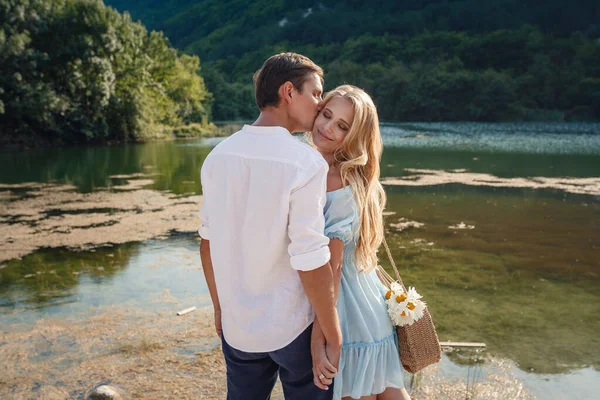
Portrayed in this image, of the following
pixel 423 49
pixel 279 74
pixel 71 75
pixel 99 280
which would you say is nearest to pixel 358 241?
pixel 279 74

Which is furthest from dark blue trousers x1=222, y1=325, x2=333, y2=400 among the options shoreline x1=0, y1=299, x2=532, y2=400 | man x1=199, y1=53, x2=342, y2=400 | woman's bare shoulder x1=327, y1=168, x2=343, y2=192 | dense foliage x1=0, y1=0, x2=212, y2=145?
dense foliage x1=0, y1=0, x2=212, y2=145

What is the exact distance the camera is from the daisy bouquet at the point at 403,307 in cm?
199

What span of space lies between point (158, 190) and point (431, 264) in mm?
7506

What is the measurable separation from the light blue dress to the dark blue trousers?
146 millimetres

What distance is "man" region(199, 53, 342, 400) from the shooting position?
5.11ft

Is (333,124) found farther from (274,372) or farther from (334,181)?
(274,372)

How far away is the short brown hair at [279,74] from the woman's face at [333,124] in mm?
266

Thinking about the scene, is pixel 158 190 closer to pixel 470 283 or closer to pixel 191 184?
pixel 191 184

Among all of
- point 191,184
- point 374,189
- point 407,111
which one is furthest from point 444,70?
point 374,189

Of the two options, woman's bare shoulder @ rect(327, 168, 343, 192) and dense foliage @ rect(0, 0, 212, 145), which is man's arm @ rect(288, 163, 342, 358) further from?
dense foliage @ rect(0, 0, 212, 145)

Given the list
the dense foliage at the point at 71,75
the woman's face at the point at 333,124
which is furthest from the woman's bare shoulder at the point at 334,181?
the dense foliage at the point at 71,75

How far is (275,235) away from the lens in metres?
1.61

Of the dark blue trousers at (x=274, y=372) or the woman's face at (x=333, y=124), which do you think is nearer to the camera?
the dark blue trousers at (x=274, y=372)

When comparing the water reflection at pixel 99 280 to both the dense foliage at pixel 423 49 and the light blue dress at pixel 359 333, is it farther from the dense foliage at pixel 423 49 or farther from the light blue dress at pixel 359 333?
the dense foliage at pixel 423 49
